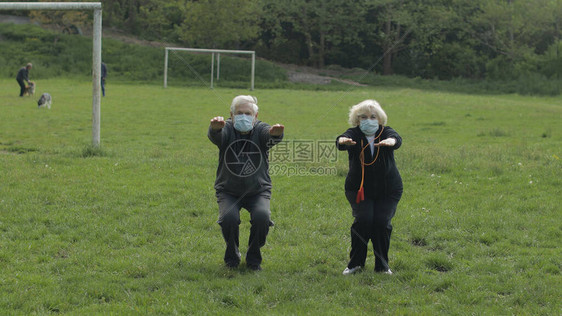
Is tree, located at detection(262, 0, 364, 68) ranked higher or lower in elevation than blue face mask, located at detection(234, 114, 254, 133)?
higher

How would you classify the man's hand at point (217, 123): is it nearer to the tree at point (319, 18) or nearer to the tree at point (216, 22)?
the tree at point (216, 22)

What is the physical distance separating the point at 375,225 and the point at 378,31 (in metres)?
45.4

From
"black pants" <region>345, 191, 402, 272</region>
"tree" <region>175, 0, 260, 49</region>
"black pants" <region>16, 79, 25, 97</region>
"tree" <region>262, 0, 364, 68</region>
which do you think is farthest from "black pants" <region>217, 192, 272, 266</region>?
"tree" <region>262, 0, 364, 68</region>

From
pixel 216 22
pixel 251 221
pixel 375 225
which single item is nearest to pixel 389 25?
pixel 216 22

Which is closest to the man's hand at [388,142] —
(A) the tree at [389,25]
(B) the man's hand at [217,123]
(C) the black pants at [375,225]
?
(C) the black pants at [375,225]

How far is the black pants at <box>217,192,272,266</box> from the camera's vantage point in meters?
5.66

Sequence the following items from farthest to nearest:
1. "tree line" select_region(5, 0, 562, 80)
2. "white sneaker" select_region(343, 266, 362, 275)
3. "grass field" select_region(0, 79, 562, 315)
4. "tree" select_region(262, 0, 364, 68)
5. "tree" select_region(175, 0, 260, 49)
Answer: "tree" select_region(262, 0, 364, 68), "tree line" select_region(5, 0, 562, 80), "tree" select_region(175, 0, 260, 49), "white sneaker" select_region(343, 266, 362, 275), "grass field" select_region(0, 79, 562, 315)

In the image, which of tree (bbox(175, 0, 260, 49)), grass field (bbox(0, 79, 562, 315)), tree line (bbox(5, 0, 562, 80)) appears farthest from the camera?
tree line (bbox(5, 0, 562, 80))

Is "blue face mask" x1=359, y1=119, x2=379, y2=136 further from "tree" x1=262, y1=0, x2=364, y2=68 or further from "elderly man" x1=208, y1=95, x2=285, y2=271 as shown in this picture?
"tree" x1=262, y1=0, x2=364, y2=68

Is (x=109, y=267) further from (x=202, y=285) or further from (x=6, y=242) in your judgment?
(x=6, y=242)

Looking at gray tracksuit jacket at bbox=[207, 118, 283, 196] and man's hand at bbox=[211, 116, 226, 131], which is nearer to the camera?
man's hand at bbox=[211, 116, 226, 131]

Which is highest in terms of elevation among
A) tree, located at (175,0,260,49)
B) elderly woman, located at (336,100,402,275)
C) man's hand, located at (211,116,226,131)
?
tree, located at (175,0,260,49)

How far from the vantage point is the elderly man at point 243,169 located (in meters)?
5.65

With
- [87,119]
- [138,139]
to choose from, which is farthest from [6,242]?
[87,119]
